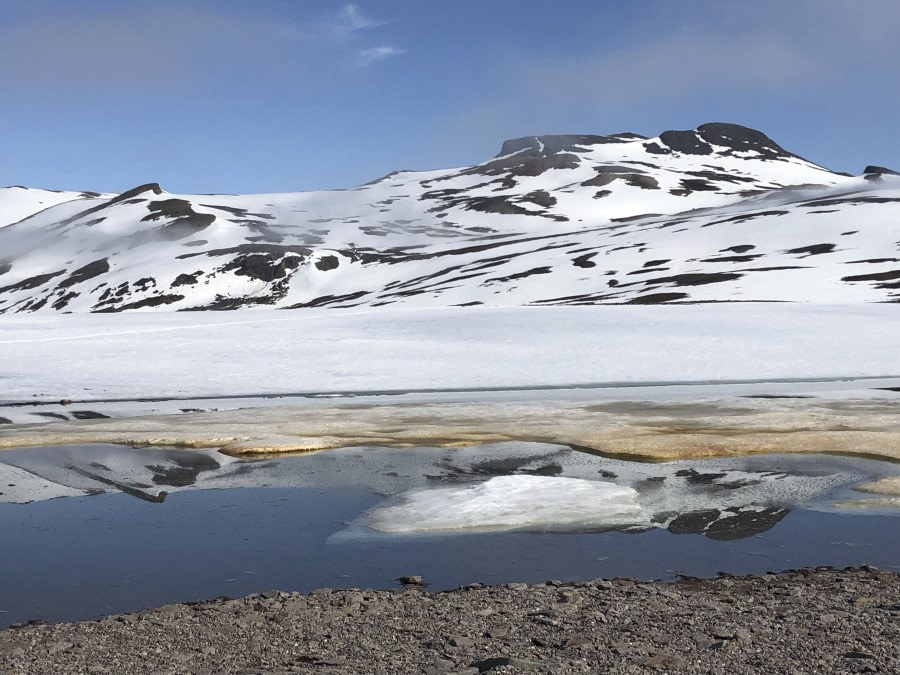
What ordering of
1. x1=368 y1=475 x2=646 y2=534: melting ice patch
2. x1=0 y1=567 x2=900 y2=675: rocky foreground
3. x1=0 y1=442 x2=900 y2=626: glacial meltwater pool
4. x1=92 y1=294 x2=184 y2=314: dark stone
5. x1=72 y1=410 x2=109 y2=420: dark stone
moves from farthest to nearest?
x1=92 y1=294 x2=184 y2=314: dark stone
x1=72 y1=410 x2=109 y2=420: dark stone
x1=368 y1=475 x2=646 y2=534: melting ice patch
x1=0 y1=442 x2=900 y2=626: glacial meltwater pool
x1=0 y1=567 x2=900 y2=675: rocky foreground

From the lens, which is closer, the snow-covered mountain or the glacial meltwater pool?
the glacial meltwater pool

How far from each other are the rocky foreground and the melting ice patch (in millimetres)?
3336

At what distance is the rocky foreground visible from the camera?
7.86m

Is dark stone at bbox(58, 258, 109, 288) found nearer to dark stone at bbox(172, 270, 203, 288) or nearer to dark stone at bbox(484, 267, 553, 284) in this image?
dark stone at bbox(172, 270, 203, 288)

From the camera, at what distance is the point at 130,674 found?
777 centimetres

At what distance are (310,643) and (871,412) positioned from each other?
69.9ft

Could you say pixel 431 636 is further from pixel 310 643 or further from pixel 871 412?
pixel 871 412

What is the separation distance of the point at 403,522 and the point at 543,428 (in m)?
10.4

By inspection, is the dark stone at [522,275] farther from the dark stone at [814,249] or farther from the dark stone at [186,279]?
the dark stone at [186,279]

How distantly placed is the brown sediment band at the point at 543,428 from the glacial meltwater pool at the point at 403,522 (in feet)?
3.92

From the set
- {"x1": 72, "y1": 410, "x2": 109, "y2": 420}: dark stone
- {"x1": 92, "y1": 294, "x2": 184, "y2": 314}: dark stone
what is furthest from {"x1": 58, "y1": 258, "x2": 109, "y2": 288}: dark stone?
{"x1": 72, "y1": 410, "x2": 109, "y2": 420}: dark stone

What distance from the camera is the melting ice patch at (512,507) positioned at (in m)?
13.6

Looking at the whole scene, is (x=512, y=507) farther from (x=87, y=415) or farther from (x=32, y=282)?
(x=32, y=282)

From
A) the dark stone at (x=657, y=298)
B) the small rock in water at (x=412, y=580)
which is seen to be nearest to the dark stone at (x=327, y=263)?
the dark stone at (x=657, y=298)
